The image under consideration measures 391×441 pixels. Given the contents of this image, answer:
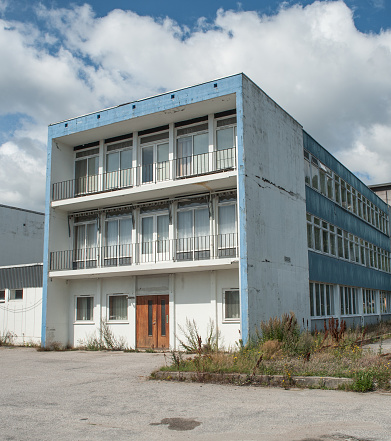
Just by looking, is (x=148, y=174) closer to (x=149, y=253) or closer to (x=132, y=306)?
(x=149, y=253)

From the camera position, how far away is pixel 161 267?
19234 millimetres

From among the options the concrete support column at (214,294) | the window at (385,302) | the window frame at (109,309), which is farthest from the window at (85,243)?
the window at (385,302)

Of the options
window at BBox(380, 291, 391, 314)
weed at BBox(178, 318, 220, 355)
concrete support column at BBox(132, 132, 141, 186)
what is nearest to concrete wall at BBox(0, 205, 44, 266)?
concrete support column at BBox(132, 132, 141, 186)

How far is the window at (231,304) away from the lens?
18.7m

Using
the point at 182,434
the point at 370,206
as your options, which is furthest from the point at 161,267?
the point at 370,206

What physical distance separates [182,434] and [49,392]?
466cm

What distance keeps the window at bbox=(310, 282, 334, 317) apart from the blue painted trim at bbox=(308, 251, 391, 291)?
14.7 inches

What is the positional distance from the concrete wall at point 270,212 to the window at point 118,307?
6.51 m

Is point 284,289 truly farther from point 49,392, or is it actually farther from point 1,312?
point 1,312

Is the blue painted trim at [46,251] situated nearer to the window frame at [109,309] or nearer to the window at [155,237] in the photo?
the window frame at [109,309]

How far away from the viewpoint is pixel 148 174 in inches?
849

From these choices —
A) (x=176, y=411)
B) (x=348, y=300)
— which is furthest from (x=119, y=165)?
(x=176, y=411)

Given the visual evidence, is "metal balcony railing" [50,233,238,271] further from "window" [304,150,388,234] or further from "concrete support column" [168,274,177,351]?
"window" [304,150,388,234]

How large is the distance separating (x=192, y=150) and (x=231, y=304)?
6332mm
